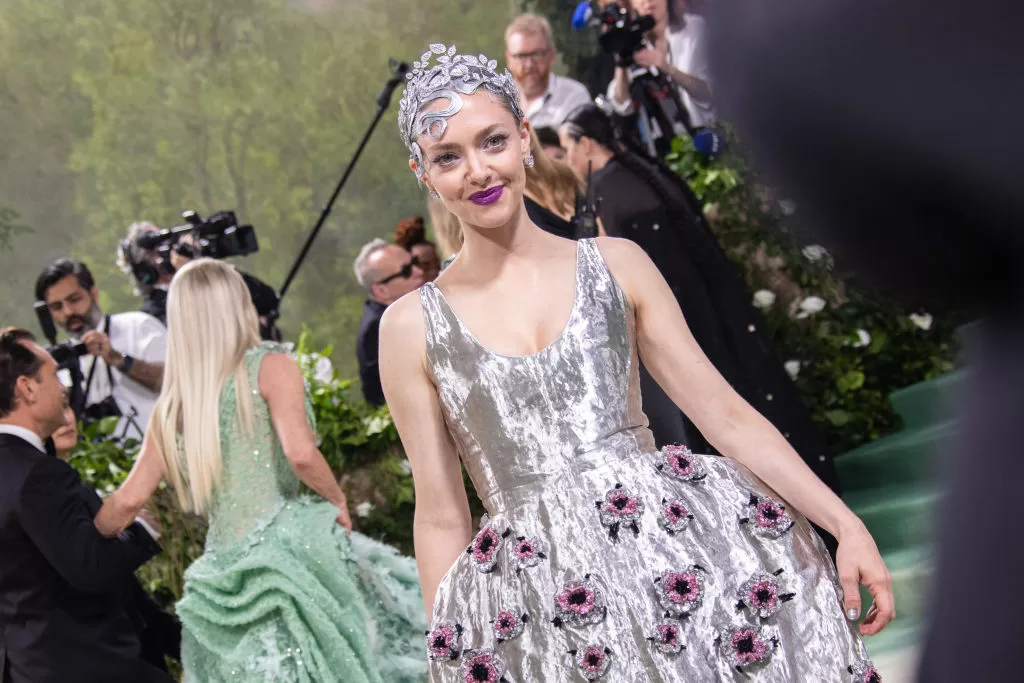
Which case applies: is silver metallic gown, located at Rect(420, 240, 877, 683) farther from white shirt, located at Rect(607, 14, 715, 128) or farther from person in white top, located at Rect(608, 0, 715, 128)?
person in white top, located at Rect(608, 0, 715, 128)

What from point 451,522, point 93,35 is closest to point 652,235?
point 451,522

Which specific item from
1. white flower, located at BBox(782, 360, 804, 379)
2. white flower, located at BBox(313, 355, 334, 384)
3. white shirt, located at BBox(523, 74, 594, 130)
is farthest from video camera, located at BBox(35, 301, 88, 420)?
white flower, located at BBox(782, 360, 804, 379)

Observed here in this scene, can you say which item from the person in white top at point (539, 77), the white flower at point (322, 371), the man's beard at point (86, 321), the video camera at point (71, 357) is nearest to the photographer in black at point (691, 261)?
the white flower at point (322, 371)

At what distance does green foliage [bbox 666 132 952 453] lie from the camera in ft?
17.9

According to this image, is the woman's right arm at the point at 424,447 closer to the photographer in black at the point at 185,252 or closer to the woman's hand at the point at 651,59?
the photographer in black at the point at 185,252

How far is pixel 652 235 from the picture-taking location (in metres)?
4.43

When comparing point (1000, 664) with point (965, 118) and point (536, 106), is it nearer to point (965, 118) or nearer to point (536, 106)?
point (965, 118)

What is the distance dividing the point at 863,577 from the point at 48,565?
2916 millimetres

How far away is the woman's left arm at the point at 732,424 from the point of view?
1720mm

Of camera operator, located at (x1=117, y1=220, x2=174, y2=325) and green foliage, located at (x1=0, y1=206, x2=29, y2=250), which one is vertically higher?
green foliage, located at (x1=0, y1=206, x2=29, y2=250)

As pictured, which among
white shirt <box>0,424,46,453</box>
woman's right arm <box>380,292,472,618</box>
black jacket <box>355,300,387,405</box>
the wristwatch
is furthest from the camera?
the wristwatch

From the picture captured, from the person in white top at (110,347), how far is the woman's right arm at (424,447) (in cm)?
421

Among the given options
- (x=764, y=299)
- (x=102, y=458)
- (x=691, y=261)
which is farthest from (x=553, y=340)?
(x=102, y=458)

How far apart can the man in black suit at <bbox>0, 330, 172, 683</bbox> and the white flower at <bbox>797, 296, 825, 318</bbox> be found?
3.19 m
